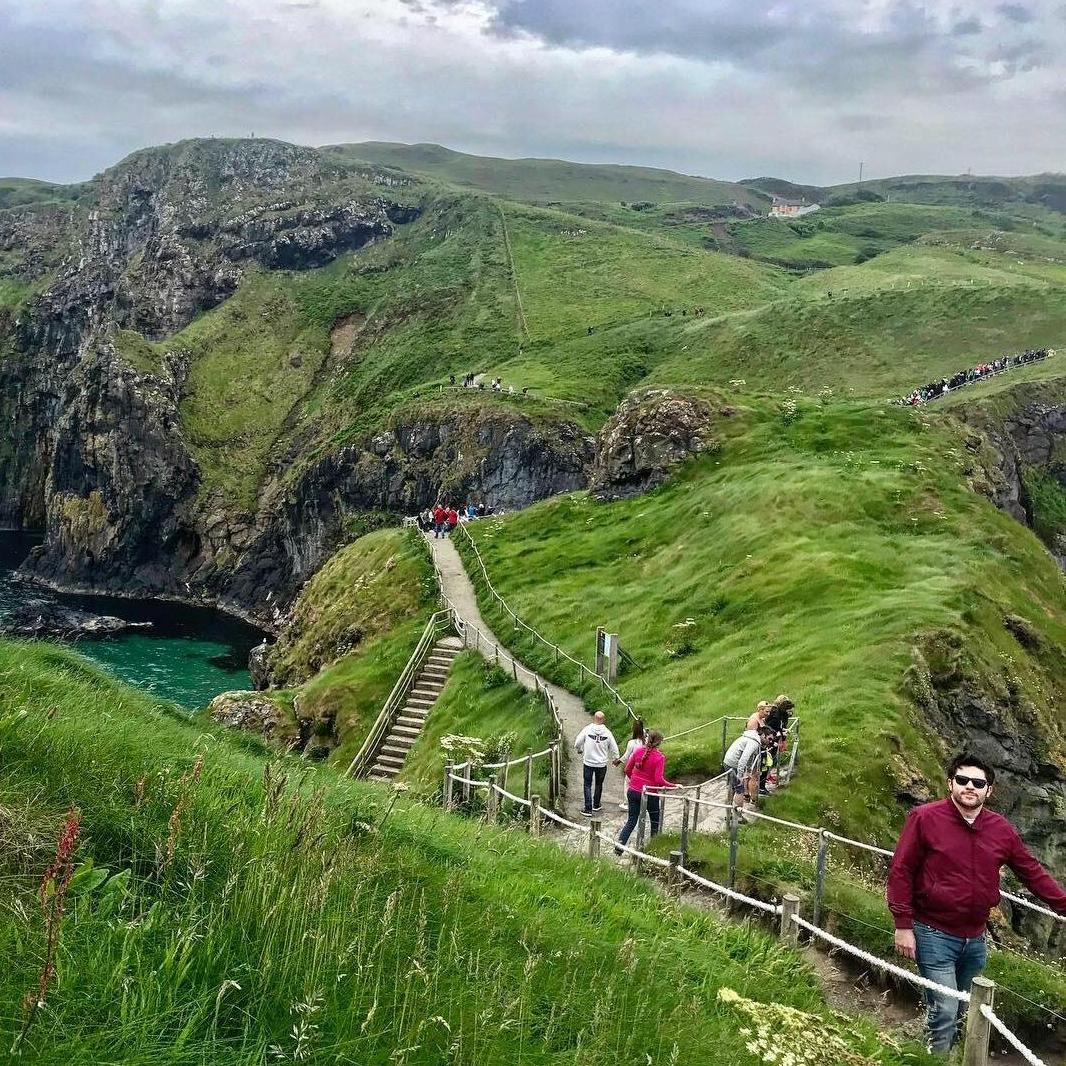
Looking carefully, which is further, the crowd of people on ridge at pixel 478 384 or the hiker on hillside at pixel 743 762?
the crowd of people on ridge at pixel 478 384

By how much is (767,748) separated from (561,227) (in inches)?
6632

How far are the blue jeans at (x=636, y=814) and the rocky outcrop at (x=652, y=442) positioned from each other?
29679 millimetres

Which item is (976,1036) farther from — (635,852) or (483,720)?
(483,720)

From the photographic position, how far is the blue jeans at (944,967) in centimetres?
785

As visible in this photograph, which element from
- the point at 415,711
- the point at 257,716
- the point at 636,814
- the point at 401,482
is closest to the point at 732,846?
the point at 636,814

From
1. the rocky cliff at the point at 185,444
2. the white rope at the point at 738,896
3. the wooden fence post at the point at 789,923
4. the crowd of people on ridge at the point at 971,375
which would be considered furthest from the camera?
the rocky cliff at the point at 185,444

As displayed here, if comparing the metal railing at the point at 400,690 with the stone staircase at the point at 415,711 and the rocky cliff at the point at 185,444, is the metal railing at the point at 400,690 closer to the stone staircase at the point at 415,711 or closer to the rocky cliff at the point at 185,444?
the stone staircase at the point at 415,711

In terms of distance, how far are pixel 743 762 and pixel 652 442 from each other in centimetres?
3017

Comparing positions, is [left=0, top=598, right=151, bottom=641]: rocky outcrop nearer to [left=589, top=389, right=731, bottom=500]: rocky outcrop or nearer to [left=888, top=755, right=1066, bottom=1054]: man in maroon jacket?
[left=589, top=389, right=731, bottom=500]: rocky outcrop

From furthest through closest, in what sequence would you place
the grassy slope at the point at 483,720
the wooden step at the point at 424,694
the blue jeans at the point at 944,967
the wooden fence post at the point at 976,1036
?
1. the wooden step at the point at 424,694
2. the grassy slope at the point at 483,720
3. the blue jeans at the point at 944,967
4. the wooden fence post at the point at 976,1036

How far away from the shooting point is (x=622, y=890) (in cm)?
991

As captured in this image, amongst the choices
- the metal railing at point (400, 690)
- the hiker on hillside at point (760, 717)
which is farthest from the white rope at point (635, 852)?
the metal railing at point (400, 690)

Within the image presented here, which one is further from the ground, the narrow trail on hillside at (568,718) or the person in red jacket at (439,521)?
the person in red jacket at (439,521)

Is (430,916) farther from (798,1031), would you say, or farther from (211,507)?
(211,507)
